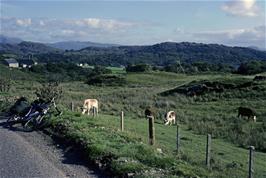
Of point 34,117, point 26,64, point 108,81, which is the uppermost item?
point 34,117

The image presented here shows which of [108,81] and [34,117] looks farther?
[108,81]

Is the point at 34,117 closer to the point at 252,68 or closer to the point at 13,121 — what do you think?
the point at 13,121

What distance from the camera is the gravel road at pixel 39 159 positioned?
35.9ft

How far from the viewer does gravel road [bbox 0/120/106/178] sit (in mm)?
10938

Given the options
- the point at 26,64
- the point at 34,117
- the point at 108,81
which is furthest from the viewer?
the point at 26,64

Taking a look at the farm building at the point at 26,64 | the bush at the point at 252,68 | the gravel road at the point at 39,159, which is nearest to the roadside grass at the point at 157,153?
the gravel road at the point at 39,159

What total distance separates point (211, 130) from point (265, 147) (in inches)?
197

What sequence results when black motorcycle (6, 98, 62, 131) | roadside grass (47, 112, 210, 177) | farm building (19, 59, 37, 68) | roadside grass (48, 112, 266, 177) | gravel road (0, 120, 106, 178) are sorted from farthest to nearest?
farm building (19, 59, 37, 68), black motorcycle (6, 98, 62, 131), roadside grass (48, 112, 266, 177), gravel road (0, 120, 106, 178), roadside grass (47, 112, 210, 177)

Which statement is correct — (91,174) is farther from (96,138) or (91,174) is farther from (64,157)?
(96,138)

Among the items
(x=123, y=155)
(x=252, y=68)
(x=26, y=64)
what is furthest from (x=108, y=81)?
(x=123, y=155)

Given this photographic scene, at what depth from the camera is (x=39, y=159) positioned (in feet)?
41.7

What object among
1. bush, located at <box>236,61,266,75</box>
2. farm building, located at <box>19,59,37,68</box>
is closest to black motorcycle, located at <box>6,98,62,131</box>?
bush, located at <box>236,61,266,75</box>

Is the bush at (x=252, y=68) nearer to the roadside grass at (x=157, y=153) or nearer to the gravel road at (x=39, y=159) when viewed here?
the roadside grass at (x=157, y=153)

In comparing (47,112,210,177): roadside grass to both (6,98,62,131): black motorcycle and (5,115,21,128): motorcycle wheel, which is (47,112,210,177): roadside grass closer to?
(6,98,62,131): black motorcycle
